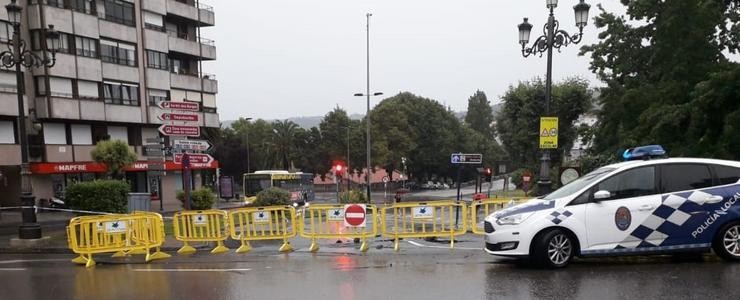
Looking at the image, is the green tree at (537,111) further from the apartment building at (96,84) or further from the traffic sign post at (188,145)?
the traffic sign post at (188,145)

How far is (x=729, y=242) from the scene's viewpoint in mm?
8375

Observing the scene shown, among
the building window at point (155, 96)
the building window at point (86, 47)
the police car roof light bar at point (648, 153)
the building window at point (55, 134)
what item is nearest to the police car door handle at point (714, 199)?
the police car roof light bar at point (648, 153)

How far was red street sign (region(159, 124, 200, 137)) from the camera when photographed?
14.2 meters

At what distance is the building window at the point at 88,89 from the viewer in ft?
126

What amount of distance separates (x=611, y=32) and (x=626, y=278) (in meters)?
20.1

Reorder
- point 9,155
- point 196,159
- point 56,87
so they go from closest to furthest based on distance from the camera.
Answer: point 196,159 < point 9,155 < point 56,87

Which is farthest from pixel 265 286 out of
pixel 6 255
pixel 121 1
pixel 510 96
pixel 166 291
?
pixel 121 1

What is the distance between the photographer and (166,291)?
8.09m

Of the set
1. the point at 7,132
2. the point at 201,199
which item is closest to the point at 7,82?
the point at 7,132

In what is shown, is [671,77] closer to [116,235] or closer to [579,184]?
[579,184]

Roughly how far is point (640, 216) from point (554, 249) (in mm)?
1344

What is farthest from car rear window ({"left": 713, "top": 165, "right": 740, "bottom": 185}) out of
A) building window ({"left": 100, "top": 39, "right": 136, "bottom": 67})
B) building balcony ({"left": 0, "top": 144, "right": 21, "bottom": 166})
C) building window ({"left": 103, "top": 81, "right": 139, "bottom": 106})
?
building window ({"left": 100, "top": 39, "right": 136, "bottom": 67})

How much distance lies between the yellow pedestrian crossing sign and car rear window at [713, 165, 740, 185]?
622 cm

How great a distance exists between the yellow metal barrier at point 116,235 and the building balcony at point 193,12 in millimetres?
39030
